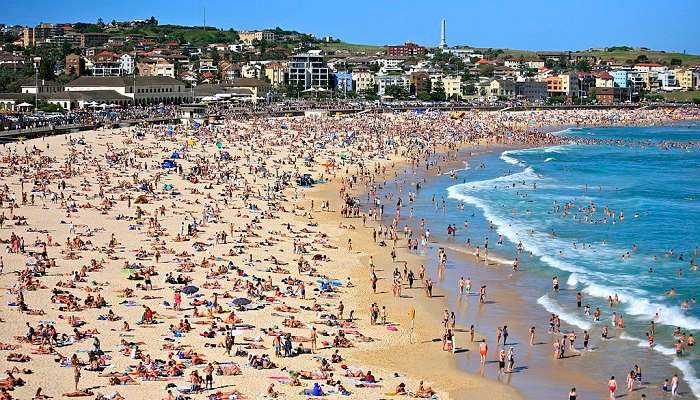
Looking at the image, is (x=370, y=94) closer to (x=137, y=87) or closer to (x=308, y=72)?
(x=308, y=72)

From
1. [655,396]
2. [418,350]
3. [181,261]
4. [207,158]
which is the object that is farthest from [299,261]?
[207,158]

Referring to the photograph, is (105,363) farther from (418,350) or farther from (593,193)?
(593,193)

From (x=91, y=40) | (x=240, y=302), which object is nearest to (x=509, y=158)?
(x=240, y=302)

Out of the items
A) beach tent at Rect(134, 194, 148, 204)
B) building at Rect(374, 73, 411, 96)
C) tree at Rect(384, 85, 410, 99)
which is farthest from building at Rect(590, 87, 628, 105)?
beach tent at Rect(134, 194, 148, 204)

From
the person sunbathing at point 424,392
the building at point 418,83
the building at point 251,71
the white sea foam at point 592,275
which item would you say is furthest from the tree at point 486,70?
the person sunbathing at point 424,392

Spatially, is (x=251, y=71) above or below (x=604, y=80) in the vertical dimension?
above
